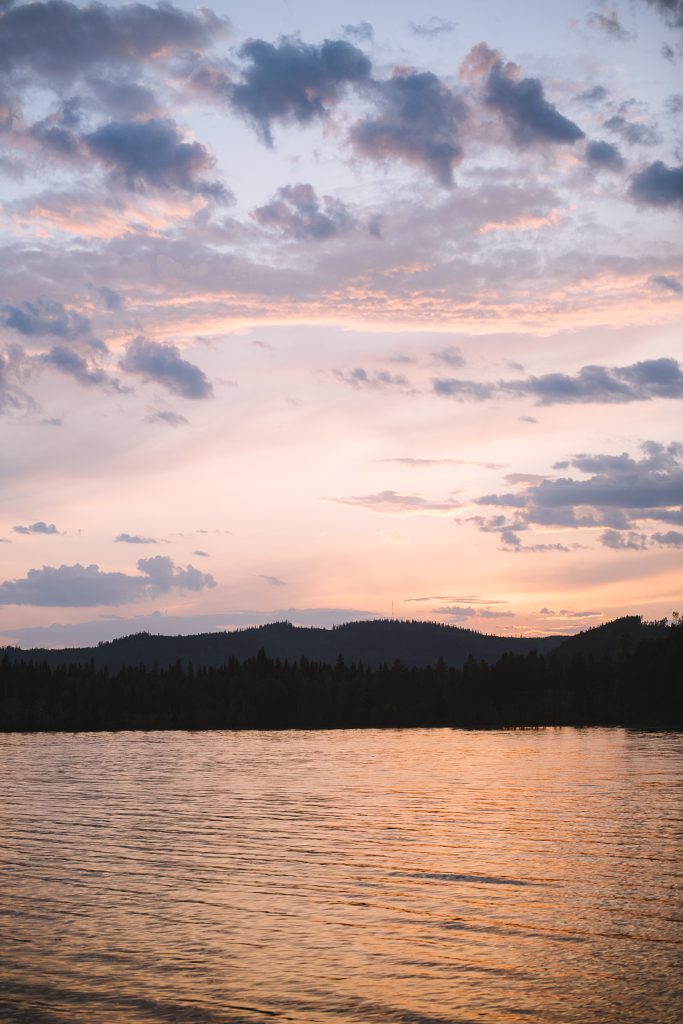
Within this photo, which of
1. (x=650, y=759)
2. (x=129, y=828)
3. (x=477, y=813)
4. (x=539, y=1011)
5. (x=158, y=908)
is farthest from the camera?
(x=650, y=759)

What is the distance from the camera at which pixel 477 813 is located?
78.0 meters

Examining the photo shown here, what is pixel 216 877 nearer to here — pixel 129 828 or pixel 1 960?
pixel 1 960

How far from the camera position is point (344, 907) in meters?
41.1

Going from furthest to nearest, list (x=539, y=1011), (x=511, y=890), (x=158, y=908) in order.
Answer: (x=511, y=890)
(x=158, y=908)
(x=539, y=1011)

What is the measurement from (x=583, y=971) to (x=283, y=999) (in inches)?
381

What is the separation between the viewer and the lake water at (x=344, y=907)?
28281mm

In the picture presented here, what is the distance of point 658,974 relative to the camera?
3108cm

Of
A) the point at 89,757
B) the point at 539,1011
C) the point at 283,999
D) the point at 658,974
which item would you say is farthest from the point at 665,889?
the point at 89,757

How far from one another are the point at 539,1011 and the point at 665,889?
816 inches

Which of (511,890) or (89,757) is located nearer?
(511,890)

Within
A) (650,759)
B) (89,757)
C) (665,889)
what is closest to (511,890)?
(665,889)

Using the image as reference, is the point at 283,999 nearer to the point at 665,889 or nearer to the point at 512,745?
the point at 665,889

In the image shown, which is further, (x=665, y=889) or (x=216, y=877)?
(x=216, y=877)

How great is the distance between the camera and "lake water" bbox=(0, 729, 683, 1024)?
28281 millimetres
